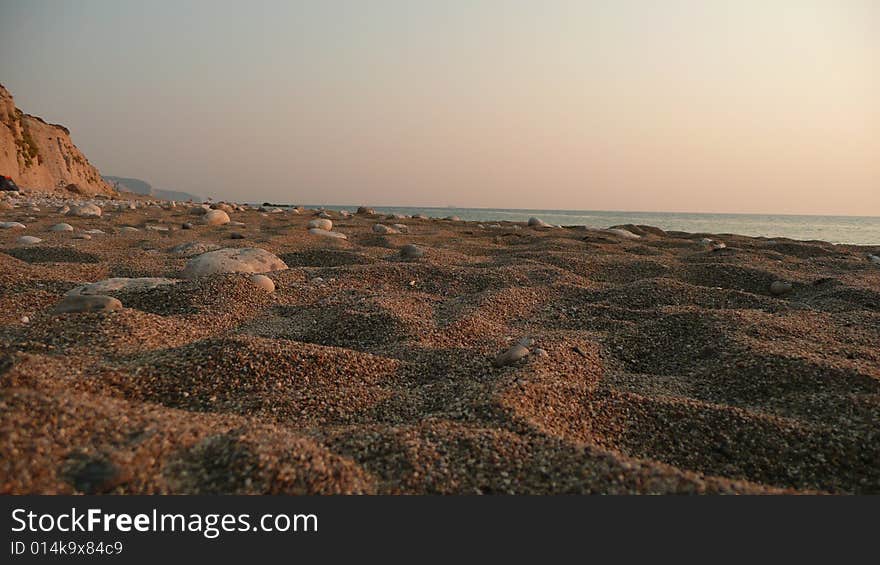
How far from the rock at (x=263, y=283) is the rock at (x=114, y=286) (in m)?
0.52

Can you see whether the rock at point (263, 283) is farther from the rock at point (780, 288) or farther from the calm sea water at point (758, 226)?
the calm sea water at point (758, 226)

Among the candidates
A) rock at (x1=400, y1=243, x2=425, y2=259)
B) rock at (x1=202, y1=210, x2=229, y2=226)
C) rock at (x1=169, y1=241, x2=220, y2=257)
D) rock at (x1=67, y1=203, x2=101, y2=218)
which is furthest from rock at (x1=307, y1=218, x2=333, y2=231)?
rock at (x1=67, y1=203, x2=101, y2=218)

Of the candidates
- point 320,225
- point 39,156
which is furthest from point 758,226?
point 39,156

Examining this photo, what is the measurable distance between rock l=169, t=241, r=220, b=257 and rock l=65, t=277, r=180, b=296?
178cm

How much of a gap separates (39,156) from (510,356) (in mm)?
24837

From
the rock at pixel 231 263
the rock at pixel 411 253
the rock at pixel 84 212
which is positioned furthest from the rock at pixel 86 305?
the rock at pixel 84 212

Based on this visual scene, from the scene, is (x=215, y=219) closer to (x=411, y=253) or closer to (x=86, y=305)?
(x=411, y=253)

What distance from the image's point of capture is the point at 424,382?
2166 mm

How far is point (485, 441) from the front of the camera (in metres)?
1.52

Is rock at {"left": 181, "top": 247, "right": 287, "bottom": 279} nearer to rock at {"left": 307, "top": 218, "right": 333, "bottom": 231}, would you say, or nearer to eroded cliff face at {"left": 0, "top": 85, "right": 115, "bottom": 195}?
rock at {"left": 307, "top": 218, "right": 333, "bottom": 231}

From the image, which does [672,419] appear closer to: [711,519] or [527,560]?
[711,519]

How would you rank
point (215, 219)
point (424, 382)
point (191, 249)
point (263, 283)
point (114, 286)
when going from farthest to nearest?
point (215, 219) → point (191, 249) → point (263, 283) → point (114, 286) → point (424, 382)

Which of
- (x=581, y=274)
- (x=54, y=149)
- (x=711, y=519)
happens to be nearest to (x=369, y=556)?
(x=711, y=519)

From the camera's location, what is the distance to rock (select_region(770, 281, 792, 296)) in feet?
13.5
